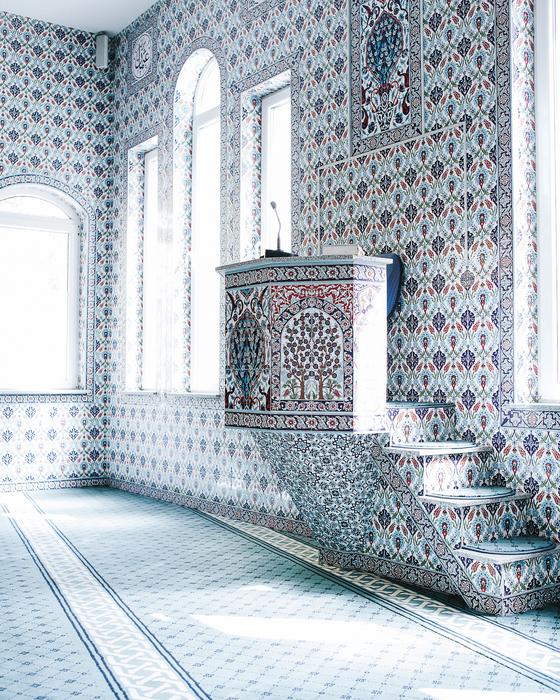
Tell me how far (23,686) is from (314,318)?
2.24 m

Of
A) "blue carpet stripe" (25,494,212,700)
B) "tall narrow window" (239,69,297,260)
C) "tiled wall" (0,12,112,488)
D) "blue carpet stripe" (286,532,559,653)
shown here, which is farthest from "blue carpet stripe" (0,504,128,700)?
"tall narrow window" (239,69,297,260)

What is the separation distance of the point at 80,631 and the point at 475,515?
1.99m

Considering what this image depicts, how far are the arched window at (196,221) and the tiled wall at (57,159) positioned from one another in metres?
1.57

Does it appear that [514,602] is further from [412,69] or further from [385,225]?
[412,69]

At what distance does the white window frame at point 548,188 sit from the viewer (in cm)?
446

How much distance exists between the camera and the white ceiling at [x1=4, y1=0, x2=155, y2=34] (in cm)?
828

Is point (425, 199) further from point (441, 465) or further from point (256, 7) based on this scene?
point (256, 7)

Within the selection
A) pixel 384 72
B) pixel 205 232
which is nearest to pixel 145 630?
pixel 384 72

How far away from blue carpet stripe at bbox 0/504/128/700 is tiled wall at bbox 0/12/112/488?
2.77 meters

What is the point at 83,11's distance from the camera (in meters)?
8.50

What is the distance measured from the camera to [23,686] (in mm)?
3062

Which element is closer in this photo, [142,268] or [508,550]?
[508,550]

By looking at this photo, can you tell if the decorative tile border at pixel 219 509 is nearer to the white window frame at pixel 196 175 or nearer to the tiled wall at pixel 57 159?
the tiled wall at pixel 57 159

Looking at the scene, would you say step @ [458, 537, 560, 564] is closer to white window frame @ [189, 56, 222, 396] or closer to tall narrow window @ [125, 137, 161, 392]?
white window frame @ [189, 56, 222, 396]
